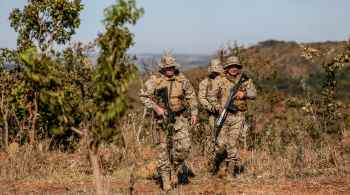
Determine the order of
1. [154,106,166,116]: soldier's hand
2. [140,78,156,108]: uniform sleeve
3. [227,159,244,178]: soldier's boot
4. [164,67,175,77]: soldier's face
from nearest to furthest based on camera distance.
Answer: [154,106,166,116]: soldier's hand < [140,78,156,108]: uniform sleeve < [164,67,175,77]: soldier's face < [227,159,244,178]: soldier's boot

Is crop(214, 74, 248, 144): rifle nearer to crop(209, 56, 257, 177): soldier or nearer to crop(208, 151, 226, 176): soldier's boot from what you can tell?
crop(209, 56, 257, 177): soldier

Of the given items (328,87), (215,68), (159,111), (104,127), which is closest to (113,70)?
(104,127)

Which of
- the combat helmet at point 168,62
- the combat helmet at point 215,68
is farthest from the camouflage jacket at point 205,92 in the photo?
the combat helmet at point 168,62

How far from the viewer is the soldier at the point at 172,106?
9094mm

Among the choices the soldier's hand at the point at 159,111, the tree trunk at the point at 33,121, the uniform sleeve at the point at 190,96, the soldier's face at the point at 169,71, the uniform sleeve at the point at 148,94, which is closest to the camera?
the soldier's hand at the point at 159,111

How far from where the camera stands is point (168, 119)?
29.9 feet

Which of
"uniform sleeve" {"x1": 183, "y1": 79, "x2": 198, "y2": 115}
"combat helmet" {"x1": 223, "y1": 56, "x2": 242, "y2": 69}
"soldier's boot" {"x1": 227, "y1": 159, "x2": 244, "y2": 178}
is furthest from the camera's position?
"soldier's boot" {"x1": 227, "y1": 159, "x2": 244, "y2": 178}

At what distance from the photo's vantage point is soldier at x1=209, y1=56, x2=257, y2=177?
32.4 ft

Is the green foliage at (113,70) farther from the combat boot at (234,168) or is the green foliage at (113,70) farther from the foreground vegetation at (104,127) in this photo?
the combat boot at (234,168)

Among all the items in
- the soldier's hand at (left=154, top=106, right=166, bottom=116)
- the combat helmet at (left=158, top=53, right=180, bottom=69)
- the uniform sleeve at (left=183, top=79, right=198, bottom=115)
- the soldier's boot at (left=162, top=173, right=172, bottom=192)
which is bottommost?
the soldier's boot at (left=162, top=173, right=172, bottom=192)

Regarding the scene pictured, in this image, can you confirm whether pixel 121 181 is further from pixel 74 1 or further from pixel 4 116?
pixel 74 1

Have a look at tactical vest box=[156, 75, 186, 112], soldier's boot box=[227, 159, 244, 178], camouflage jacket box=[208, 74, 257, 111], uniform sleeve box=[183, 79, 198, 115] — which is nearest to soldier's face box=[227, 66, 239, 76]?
camouflage jacket box=[208, 74, 257, 111]

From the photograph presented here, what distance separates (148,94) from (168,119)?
46 cm

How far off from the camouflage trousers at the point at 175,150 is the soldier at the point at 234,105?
972mm
